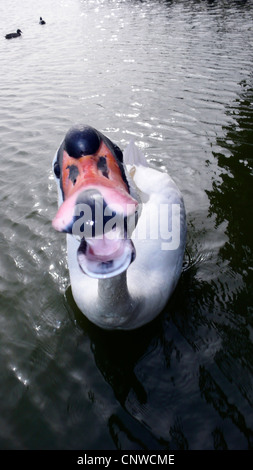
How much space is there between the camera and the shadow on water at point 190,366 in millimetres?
2791

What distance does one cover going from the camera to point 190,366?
128 inches

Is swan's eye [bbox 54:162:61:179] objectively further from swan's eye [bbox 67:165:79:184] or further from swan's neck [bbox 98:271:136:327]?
swan's neck [bbox 98:271:136:327]

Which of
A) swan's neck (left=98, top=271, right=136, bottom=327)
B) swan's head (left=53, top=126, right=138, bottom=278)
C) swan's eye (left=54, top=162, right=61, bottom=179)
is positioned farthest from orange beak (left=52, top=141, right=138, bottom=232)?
swan's neck (left=98, top=271, right=136, bottom=327)

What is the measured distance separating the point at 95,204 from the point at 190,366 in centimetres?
213

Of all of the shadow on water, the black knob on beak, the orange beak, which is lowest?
the shadow on water

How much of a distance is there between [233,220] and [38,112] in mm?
6846

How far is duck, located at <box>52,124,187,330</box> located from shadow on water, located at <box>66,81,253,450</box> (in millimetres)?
339

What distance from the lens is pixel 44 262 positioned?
4.54 m

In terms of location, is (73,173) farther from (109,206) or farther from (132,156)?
(132,156)

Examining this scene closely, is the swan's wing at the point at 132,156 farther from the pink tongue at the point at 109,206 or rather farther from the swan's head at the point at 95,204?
Answer: the pink tongue at the point at 109,206

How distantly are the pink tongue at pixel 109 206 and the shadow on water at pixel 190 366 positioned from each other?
77.0 inches

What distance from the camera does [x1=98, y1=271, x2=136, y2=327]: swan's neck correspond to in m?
2.68

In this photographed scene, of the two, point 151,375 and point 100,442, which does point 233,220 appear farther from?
point 100,442
